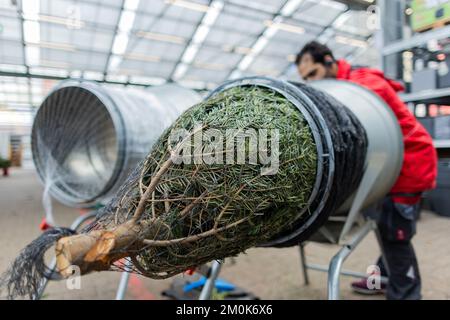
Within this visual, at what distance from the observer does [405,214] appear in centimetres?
169

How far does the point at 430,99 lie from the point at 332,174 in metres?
3.77

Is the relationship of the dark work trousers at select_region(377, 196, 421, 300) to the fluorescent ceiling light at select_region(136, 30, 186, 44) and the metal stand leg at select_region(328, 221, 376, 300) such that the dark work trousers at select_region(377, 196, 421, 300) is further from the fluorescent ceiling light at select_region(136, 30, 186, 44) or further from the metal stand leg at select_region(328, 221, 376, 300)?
the fluorescent ceiling light at select_region(136, 30, 186, 44)

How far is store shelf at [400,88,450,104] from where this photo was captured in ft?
11.9

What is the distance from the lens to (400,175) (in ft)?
5.30

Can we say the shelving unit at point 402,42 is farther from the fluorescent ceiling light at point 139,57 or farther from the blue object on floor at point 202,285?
the fluorescent ceiling light at point 139,57

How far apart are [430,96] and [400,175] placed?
2637mm

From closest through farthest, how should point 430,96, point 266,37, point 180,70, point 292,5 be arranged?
point 430,96 → point 292,5 → point 266,37 → point 180,70

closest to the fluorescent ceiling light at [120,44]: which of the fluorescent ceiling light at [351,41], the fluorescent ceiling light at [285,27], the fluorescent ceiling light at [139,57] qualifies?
the fluorescent ceiling light at [139,57]

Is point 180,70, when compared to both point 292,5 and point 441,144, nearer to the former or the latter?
point 292,5

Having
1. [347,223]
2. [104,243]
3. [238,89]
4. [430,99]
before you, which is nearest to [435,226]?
[347,223]

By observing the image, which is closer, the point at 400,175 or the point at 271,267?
the point at 400,175

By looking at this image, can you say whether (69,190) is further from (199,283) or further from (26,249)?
(199,283)

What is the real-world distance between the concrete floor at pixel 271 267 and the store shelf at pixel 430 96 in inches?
65.6

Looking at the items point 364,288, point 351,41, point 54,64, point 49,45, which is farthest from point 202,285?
point 351,41
